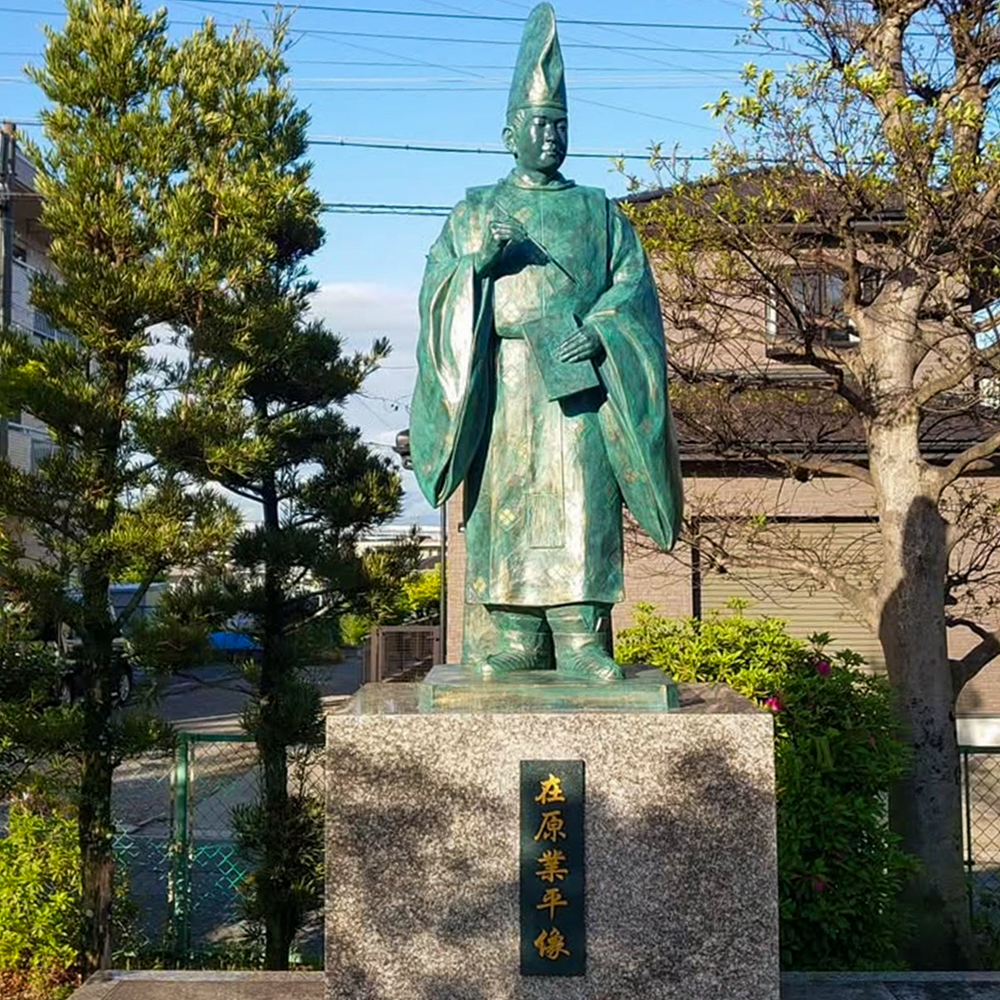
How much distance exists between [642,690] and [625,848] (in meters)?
0.45

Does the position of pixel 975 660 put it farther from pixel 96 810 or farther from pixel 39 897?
pixel 39 897

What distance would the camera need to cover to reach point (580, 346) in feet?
→ 12.2

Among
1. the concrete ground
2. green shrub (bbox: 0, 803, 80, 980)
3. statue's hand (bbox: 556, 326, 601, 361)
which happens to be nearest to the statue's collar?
statue's hand (bbox: 556, 326, 601, 361)

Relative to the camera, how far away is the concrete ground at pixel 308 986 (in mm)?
4305

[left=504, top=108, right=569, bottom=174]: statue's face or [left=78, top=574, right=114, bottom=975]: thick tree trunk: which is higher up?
[left=504, top=108, right=569, bottom=174]: statue's face

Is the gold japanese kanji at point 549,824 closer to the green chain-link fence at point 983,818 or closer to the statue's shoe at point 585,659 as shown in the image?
the statue's shoe at point 585,659

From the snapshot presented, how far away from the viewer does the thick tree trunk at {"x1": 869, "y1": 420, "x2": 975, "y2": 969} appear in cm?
656

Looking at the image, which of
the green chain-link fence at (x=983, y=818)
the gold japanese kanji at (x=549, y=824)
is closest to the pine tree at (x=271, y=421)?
the gold japanese kanji at (x=549, y=824)

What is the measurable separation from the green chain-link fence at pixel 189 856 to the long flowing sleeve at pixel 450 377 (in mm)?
3411

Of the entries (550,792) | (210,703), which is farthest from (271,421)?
(210,703)

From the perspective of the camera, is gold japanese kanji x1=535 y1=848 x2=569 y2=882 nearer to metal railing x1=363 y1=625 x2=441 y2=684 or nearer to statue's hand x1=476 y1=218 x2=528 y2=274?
statue's hand x1=476 y1=218 x2=528 y2=274

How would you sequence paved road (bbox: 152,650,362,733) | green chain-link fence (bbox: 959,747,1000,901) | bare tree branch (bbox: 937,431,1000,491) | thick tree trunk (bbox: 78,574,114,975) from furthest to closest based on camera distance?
paved road (bbox: 152,650,362,733), green chain-link fence (bbox: 959,747,1000,901), bare tree branch (bbox: 937,431,1000,491), thick tree trunk (bbox: 78,574,114,975)

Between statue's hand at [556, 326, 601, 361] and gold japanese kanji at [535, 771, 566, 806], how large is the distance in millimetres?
1246

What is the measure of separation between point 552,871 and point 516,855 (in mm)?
110
